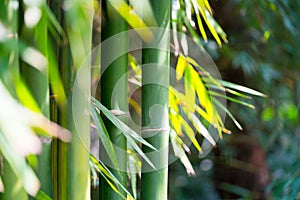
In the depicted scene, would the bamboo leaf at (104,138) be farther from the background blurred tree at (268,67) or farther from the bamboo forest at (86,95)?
the background blurred tree at (268,67)

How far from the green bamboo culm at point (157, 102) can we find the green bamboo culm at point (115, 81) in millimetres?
26

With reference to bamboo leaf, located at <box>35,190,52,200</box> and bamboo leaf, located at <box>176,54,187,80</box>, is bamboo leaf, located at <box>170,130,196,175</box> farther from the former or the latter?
bamboo leaf, located at <box>35,190,52,200</box>

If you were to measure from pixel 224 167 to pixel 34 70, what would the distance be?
2087mm

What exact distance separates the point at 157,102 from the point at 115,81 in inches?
2.3

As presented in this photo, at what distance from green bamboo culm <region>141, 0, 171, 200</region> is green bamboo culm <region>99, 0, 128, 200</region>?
0.09 ft

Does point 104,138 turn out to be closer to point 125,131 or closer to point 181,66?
point 125,131

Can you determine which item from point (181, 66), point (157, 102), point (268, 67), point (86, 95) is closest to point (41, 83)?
point (86, 95)

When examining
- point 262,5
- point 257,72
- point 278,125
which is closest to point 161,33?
point 262,5

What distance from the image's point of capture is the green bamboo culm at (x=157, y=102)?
2.13 ft

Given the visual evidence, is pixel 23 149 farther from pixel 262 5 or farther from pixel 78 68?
pixel 262 5

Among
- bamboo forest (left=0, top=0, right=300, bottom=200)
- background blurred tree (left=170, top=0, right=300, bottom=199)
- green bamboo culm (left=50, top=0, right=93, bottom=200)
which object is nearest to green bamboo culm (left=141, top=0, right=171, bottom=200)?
bamboo forest (left=0, top=0, right=300, bottom=200)

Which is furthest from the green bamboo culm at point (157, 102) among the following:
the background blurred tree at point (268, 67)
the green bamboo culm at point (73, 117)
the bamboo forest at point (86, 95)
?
the background blurred tree at point (268, 67)

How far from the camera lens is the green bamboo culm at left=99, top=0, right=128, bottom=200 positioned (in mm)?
627

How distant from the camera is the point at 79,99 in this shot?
Answer: 1.83 ft
